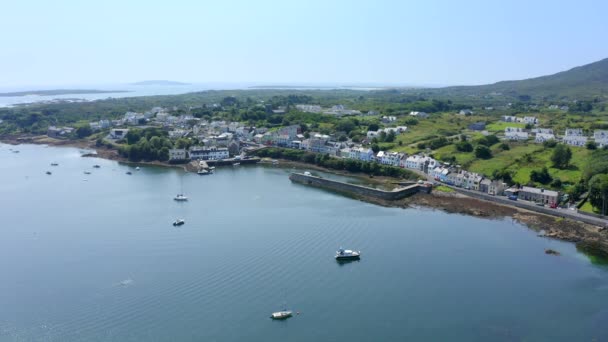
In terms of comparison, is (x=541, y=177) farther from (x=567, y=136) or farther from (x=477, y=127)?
(x=477, y=127)

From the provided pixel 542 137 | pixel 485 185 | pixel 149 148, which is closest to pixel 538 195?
pixel 485 185

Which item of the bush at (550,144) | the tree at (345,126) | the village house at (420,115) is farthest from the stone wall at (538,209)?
the village house at (420,115)

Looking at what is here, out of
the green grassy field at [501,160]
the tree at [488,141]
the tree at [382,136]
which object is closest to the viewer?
the green grassy field at [501,160]

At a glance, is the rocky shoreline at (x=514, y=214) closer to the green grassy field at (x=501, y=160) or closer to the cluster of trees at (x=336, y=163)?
the cluster of trees at (x=336, y=163)

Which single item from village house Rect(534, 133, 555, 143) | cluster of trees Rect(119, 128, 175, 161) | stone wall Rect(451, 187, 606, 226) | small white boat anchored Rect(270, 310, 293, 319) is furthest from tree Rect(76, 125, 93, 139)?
village house Rect(534, 133, 555, 143)

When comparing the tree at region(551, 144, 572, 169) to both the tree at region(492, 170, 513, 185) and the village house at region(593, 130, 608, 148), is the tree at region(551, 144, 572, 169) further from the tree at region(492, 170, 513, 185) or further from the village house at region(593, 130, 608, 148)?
the village house at region(593, 130, 608, 148)
